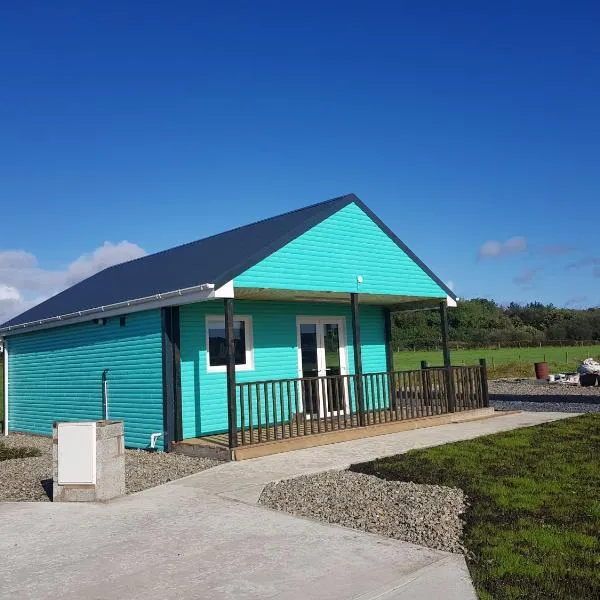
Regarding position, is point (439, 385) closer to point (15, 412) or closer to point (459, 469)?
point (459, 469)

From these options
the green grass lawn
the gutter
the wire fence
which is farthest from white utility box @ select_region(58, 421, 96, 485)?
the wire fence

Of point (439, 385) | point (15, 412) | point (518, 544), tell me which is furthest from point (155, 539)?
point (15, 412)

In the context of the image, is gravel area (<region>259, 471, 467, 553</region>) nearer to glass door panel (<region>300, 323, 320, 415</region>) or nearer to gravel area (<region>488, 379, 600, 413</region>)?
glass door panel (<region>300, 323, 320, 415</region>)

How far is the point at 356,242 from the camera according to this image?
1291 centimetres

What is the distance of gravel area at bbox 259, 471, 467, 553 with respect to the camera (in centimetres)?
557

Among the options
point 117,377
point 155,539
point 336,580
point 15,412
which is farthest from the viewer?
point 15,412

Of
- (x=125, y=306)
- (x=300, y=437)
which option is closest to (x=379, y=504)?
(x=300, y=437)

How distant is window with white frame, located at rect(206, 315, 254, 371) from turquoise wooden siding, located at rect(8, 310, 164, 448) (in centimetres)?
108

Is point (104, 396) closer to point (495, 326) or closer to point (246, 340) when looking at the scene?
point (246, 340)

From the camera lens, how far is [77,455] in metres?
7.34

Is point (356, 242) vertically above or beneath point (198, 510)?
above

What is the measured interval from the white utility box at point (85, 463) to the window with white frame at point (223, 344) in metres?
4.24

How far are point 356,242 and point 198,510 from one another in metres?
7.42

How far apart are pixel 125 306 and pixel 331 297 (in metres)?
4.24
